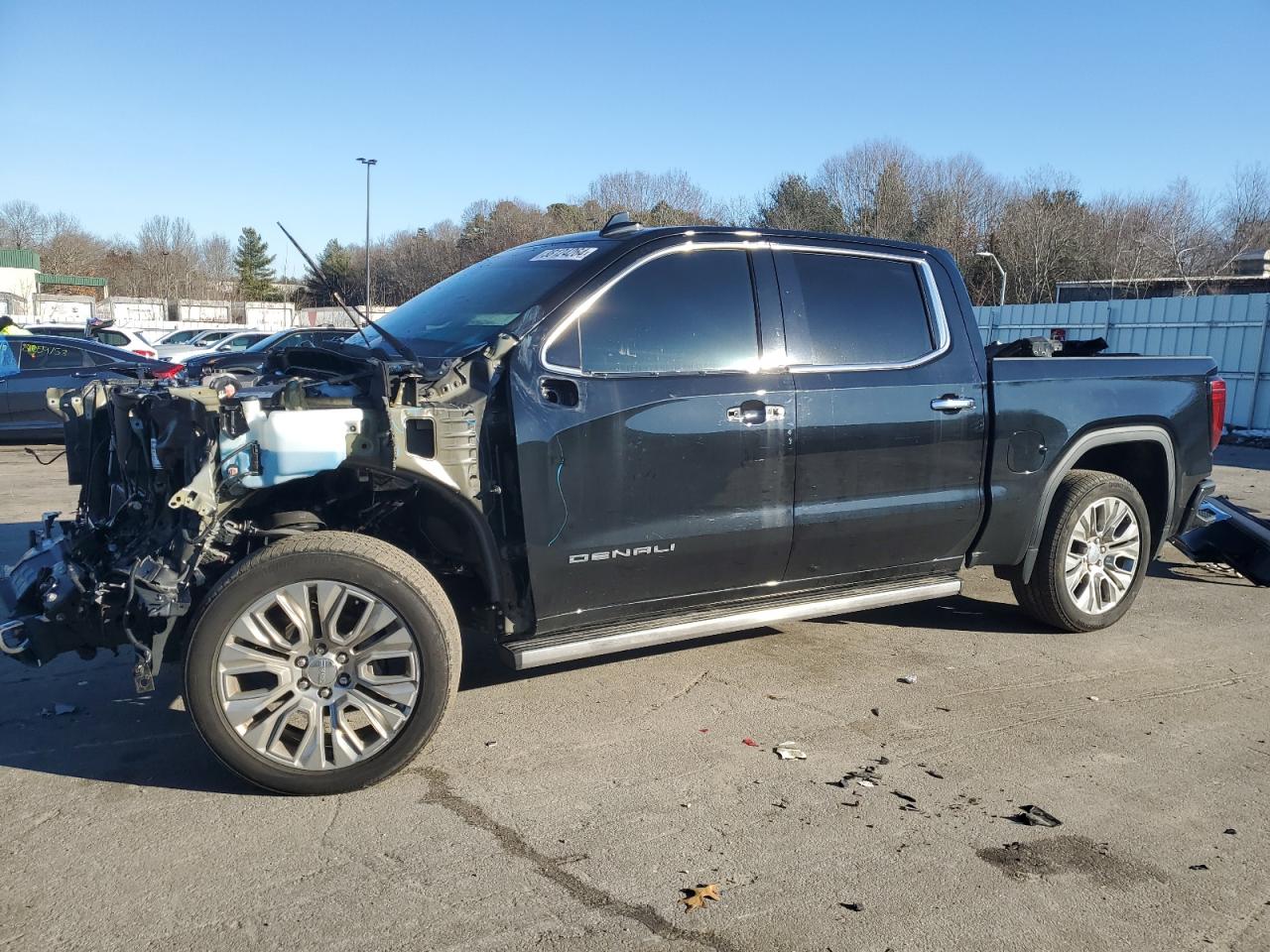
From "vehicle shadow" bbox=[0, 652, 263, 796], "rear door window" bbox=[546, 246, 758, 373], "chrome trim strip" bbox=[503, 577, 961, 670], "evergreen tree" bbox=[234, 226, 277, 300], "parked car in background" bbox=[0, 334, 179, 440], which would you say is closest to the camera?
"vehicle shadow" bbox=[0, 652, 263, 796]

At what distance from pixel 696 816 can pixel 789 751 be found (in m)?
0.69

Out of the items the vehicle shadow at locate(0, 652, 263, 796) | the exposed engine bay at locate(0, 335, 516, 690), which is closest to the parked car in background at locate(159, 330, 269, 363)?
the vehicle shadow at locate(0, 652, 263, 796)

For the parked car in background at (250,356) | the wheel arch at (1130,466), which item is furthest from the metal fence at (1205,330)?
the wheel arch at (1130,466)

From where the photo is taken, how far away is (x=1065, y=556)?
5.52 metres

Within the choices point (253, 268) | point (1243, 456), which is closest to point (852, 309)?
point (1243, 456)

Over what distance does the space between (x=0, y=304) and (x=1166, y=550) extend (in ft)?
131

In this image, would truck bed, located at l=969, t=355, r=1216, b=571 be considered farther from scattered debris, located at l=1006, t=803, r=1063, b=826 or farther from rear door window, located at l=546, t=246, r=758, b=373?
scattered debris, located at l=1006, t=803, r=1063, b=826

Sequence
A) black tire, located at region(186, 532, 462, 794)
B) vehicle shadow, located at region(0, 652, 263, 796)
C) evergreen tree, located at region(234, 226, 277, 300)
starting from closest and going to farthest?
1. black tire, located at region(186, 532, 462, 794)
2. vehicle shadow, located at region(0, 652, 263, 796)
3. evergreen tree, located at region(234, 226, 277, 300)

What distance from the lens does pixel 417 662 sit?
3701 millimetres

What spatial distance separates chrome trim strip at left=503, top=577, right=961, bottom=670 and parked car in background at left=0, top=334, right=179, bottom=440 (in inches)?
416

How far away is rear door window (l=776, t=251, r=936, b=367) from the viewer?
468 cm

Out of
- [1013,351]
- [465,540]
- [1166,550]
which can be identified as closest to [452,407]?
[465,540]

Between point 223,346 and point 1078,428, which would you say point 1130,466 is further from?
point 223,346

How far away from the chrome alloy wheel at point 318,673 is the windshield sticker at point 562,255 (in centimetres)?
170
